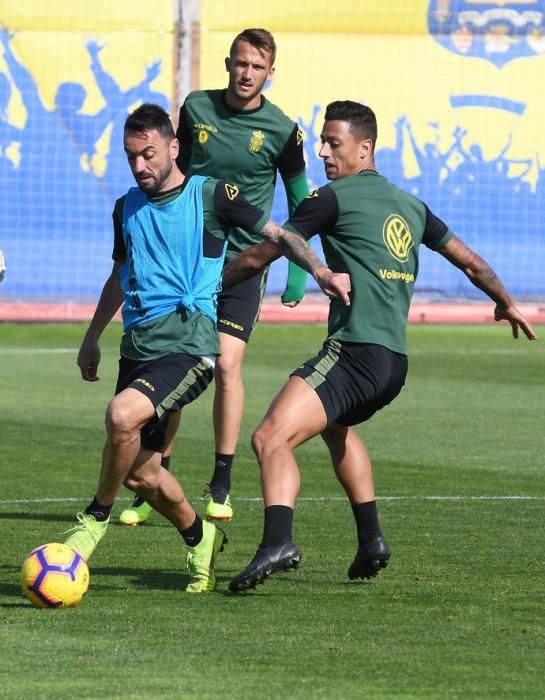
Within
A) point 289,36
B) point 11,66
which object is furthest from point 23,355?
point 289,36

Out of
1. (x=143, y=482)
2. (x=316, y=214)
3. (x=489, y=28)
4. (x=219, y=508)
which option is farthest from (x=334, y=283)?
(x=489, y=28)

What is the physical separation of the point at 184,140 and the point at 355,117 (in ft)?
8.67

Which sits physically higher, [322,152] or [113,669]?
[322,152]

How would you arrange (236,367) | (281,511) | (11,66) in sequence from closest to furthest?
(281,511), (236,367), (11,66)

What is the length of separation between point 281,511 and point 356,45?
2122 centimetres

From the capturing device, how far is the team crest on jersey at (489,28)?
27.4m

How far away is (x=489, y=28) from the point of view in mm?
27562

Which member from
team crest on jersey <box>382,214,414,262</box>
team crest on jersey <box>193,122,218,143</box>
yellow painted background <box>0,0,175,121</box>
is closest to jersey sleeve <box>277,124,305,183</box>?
team crest on jersey <box>193,122,218,143</box>

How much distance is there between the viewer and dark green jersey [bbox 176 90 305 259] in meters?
9.38

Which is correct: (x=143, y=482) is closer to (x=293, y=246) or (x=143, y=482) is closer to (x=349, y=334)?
(x=349, y=334)

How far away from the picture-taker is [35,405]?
49.6 feet

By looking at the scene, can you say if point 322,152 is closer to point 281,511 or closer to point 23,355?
point 281,511

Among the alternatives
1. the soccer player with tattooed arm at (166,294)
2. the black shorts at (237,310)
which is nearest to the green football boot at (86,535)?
the soccer player with tattooed arm at (166,294)

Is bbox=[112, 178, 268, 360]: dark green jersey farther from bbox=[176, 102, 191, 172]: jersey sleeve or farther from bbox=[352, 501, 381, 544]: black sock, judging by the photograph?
bbox=[176, 102, 191, 172]: jersey sleeve
